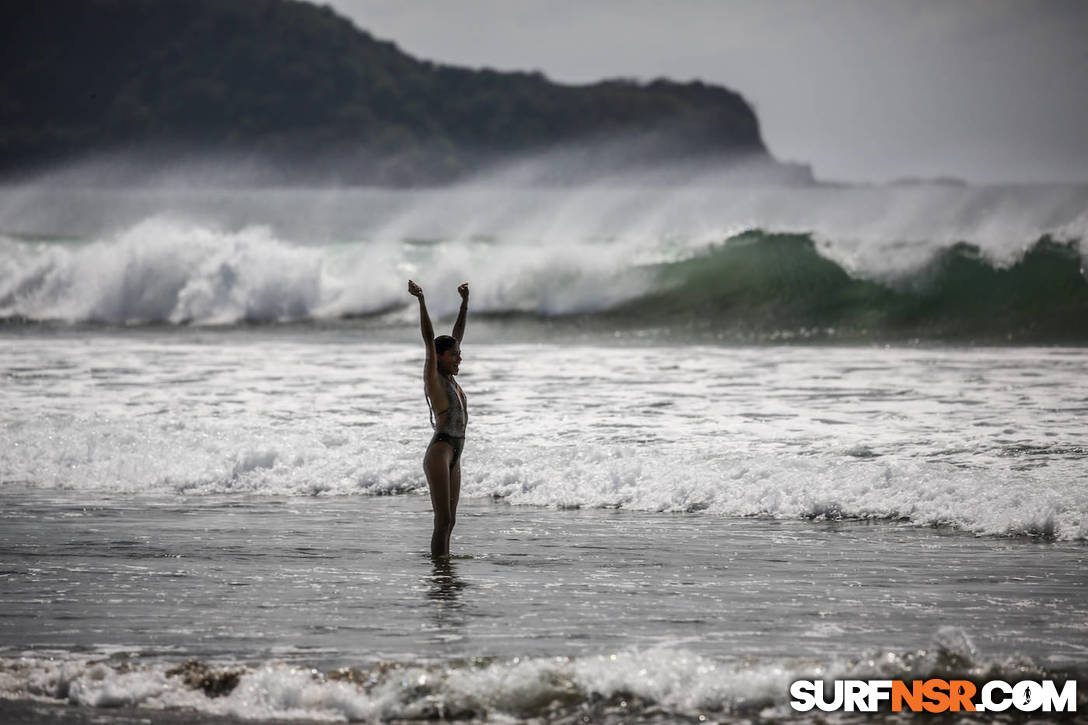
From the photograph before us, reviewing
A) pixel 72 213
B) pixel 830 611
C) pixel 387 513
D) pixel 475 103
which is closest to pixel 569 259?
pixel 387 513

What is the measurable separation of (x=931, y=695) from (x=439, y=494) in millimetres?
4017

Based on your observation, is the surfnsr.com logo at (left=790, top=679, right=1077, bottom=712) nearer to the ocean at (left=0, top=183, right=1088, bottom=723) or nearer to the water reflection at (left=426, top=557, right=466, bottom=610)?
the ocean at (left=0, top=183, right=1088, bottom=723)

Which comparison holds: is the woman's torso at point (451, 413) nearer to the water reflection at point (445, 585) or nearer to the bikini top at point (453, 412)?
the bikini top at point (453, 412)

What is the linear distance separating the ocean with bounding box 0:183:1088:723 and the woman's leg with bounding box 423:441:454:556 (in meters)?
0.29

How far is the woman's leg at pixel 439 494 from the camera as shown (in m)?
9.24

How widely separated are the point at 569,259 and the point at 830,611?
1153 inches

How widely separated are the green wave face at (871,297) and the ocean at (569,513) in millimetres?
130

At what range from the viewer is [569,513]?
11.3m

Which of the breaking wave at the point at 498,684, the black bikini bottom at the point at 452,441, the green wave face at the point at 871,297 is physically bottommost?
the breaking wave at the point at 498,684

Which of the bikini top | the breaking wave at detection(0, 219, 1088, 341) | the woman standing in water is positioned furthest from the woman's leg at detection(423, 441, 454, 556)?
the breaking wave at detection(0, 219, 1088, 341)

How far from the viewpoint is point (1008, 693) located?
6.05m

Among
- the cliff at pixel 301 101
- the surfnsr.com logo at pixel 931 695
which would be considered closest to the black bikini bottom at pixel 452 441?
the surfnsr.com logo at pixel 931 695

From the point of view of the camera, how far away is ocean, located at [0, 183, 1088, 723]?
627cm

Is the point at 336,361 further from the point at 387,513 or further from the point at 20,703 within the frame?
the point at 20,703
